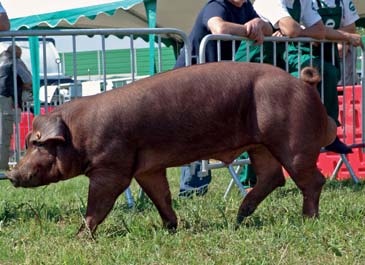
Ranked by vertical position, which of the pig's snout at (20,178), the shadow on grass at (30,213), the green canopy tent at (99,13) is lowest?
the shadow on grass at (30,213)

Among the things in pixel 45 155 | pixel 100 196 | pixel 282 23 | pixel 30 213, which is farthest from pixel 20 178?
pixel 282 23

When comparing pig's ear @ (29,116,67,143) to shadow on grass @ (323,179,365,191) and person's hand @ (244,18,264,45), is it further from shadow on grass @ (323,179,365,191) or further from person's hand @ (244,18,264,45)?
shadow on grass @ (323,179,365,191)

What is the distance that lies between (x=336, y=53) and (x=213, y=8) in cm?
131

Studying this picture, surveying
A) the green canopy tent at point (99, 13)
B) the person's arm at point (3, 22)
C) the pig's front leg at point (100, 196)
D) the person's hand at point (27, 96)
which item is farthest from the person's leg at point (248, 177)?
the green canopy tent at point (99, 13)

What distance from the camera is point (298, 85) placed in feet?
16.1

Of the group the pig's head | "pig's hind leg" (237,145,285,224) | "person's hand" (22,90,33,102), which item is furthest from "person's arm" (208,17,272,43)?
"person's hand" (22,90,33,102)

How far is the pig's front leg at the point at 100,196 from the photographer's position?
4738 mm

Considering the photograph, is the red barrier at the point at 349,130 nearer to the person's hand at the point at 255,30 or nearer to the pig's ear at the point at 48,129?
the person's hand at the point at 255,30

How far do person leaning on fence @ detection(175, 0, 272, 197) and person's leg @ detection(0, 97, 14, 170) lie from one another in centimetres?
131

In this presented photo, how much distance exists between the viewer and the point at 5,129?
20.8 ft

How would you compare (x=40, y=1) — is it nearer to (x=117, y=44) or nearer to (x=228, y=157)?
(x=228, y=157)

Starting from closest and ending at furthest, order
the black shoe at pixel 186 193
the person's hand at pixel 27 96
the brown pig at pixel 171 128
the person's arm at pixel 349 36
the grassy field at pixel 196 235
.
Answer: the grassy field at pixel 196 235 → the brown pig at pixel 171 128 → the black shoe at pixel 186 193 → the person's arm at pixel 349 36 → the person's hand at pixel 27 96

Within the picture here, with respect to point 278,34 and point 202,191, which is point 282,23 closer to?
point 278,34

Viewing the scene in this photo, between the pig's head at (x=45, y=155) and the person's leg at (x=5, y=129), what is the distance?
141 centimetres
